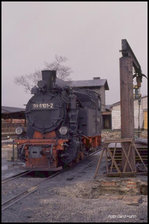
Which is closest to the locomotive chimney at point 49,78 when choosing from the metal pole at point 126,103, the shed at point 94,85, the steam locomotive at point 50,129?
the steam locomotive at point 50,129

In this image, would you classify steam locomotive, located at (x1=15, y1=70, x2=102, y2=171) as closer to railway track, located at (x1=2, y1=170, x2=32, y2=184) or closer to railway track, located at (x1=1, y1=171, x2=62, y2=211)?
railway track, located at (x1=2, y1=170, x2=32, y2=184)

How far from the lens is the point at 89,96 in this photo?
43.6ft

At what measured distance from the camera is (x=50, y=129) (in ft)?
34.9

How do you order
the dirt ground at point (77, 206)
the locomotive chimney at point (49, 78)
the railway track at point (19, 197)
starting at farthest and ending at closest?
the locomotive chimney at point (49, 78) → the railway track at point (19, 197) → the dirt ground at point (77, 206)

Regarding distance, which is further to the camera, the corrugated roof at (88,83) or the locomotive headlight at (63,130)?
the corrugated roof at (88,83)

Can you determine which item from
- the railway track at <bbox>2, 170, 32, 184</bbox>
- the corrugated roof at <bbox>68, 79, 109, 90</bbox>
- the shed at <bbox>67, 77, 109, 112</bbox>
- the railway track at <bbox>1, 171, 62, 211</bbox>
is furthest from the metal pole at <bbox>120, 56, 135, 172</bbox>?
the corrugated roof at <bbox>68, 79, 109, 90</bbox>

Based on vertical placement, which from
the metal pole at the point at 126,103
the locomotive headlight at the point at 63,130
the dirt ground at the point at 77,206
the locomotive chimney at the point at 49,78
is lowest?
the dirt ground at the point at 77,206

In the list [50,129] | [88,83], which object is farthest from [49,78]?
[88,83]

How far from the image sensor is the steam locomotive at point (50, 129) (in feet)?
32.3

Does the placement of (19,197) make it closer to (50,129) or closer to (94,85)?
(50,129)

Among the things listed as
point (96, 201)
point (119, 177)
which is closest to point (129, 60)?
point (119, 177)

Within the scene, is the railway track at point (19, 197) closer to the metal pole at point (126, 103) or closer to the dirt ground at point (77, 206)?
the dirt ground at point (77, 206)

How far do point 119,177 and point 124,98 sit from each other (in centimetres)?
230

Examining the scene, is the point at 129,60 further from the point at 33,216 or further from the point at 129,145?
→ the point at 33,216
